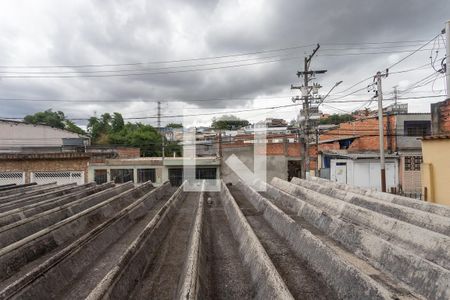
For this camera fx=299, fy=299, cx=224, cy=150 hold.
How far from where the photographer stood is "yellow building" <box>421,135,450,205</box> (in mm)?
9242

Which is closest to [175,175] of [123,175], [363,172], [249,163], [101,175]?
[123,175]

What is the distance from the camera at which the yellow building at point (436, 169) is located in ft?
30.3

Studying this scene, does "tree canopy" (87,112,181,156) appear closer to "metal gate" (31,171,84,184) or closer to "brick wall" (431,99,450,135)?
"metal gate" (31,171,84,184)

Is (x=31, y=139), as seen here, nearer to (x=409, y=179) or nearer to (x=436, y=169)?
(x=436, y=169)

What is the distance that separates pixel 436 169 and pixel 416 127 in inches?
682

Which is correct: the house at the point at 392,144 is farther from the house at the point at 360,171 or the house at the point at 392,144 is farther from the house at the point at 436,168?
the house at the point at 436,168

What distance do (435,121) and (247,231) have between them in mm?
12412

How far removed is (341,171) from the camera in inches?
822

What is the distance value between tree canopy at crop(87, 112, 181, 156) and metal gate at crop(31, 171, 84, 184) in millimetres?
19370

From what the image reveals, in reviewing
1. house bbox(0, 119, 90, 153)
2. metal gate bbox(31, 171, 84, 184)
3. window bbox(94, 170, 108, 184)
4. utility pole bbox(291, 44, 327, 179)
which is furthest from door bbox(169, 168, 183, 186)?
house bbox(0, 119, 90, 153)

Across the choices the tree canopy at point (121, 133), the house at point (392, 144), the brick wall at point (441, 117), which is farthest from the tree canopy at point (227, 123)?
the brick wall at point (441, 117)

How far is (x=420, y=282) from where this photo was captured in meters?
1.88

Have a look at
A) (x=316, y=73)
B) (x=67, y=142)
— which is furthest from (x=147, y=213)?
(x=67, y=142)

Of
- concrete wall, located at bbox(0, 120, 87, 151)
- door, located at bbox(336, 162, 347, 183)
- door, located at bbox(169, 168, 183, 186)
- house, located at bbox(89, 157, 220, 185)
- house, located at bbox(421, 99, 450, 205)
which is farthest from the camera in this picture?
concrete wall, located at bbox(0, 120, 87, 151)
